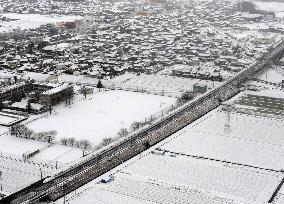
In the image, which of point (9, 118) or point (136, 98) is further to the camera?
point (136, 98)

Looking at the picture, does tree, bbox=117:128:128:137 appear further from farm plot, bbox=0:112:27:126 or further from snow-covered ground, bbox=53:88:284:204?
farm plot, bbox=0:112:27:126

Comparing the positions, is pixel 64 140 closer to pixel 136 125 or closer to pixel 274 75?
pixel 136 125

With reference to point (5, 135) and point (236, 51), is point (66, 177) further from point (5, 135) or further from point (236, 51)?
point (236, 51)

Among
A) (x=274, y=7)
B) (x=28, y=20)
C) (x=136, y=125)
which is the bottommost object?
(x=136, y=125)

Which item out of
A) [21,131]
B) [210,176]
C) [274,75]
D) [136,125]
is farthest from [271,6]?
[210,176]

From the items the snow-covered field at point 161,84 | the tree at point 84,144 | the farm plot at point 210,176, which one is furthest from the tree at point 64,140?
the snow-covered field at point 161,84

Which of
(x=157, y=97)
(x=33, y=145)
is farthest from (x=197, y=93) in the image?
(x=33, y=145)

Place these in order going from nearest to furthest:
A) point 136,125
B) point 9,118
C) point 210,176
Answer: point 210,176 < point 136,125 < point 9,118

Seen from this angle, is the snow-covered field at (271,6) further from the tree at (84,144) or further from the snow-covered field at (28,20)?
the tree at (84,144)
